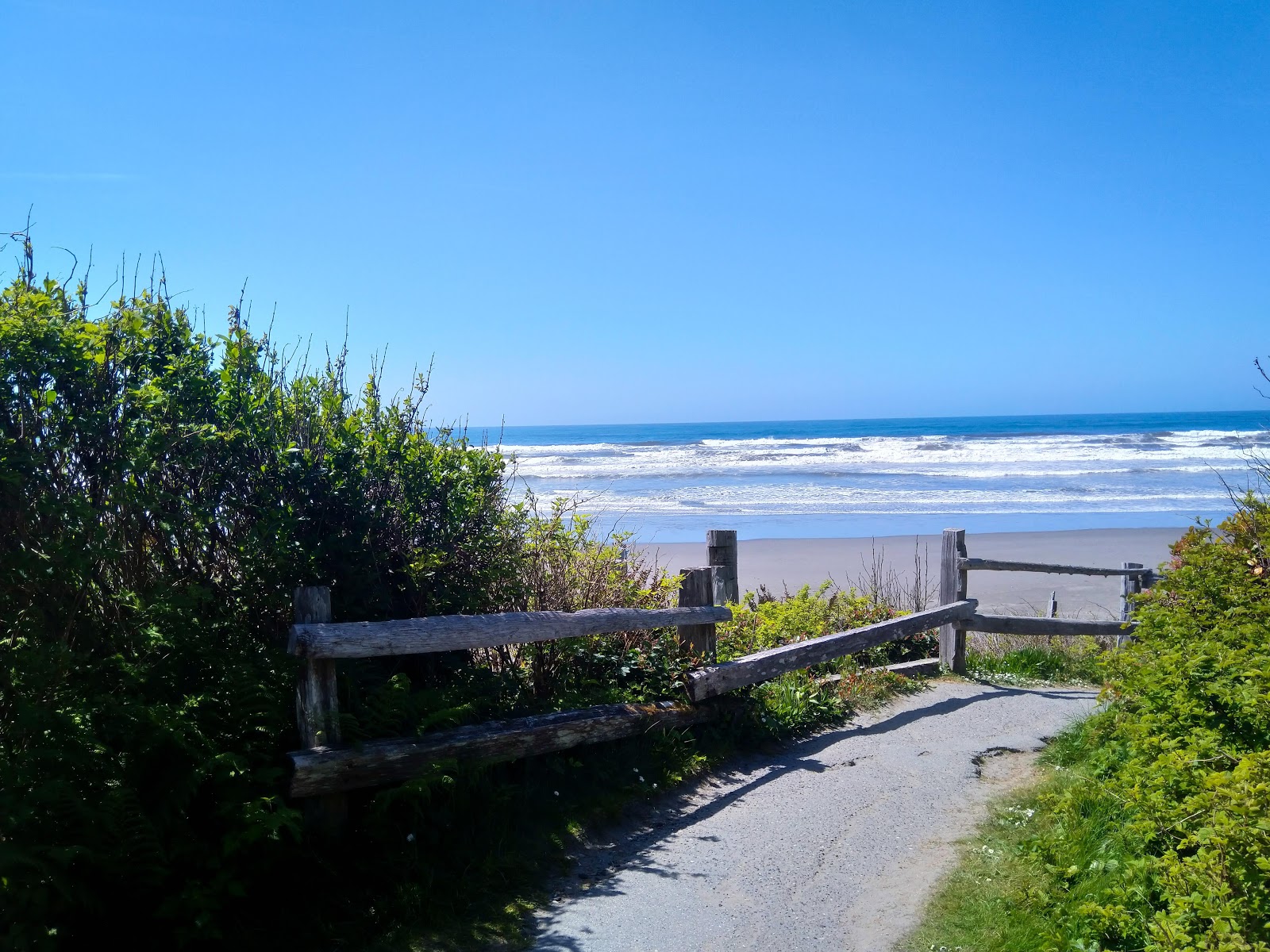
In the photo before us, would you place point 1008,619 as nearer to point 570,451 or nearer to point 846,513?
point 846,513

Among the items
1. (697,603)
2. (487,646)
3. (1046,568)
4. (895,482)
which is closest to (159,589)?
(487,646)

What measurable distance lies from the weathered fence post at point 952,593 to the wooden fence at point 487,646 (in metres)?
1.82

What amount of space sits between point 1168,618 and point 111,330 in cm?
594

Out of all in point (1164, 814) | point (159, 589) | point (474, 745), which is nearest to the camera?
point (1164, 814)

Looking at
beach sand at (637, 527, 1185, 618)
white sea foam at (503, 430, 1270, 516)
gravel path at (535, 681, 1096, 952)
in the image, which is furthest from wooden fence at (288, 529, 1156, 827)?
white sea foam at (503, 430, 1270, 516)

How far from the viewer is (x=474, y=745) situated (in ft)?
16.1

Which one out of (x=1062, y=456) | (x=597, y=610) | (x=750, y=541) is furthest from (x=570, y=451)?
(x=597, y=610)

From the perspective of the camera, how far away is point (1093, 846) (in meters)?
4.51

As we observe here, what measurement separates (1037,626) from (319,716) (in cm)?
859

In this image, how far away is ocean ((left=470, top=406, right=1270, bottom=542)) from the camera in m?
25.5

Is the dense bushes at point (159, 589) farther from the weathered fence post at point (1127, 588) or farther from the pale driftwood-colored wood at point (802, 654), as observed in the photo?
the weathered fence post at point (1127, 588)

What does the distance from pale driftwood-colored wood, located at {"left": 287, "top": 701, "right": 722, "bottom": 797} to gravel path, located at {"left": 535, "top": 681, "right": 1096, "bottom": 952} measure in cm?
56

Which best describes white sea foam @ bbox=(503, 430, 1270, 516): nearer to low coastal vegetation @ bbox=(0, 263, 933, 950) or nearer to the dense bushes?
low coastal vegetation @ bbox=(0, 263, 933, 950)

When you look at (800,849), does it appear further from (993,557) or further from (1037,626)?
(993,557)
